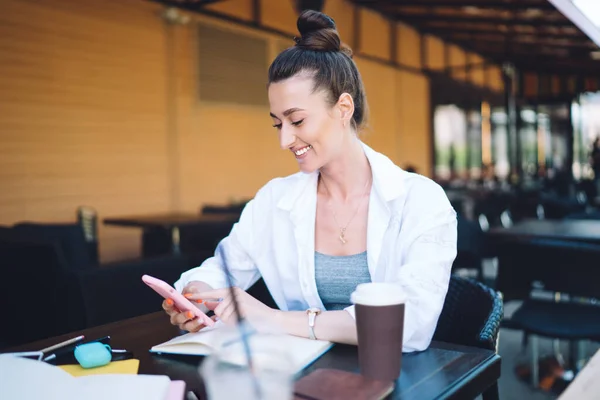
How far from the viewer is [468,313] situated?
5.70 feet

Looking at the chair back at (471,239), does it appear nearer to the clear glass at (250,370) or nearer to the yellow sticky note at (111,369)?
the yellow sticky note at (111,369)

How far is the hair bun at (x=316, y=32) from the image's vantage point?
1773 mm

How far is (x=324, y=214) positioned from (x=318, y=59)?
504 millimetres

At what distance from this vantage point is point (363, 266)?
1728mm

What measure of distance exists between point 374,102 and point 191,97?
3990 millimetres

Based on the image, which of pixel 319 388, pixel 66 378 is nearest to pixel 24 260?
pixel 66 378

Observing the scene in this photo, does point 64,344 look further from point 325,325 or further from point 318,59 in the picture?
point 318,59

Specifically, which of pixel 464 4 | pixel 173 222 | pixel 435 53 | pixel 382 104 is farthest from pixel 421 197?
pixel 435 53

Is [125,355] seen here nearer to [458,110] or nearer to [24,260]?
[24,260]

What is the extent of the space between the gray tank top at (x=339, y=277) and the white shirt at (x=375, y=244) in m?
0.03

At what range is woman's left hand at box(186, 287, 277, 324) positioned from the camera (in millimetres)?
1385

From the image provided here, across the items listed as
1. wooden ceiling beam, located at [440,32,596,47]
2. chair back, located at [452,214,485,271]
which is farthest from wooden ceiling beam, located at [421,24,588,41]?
chair back, located at [452,214,485,271]

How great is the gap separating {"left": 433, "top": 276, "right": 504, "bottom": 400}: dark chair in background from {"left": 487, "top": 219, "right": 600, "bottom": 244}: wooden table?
2237 mm

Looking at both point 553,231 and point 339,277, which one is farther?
point 553,231
